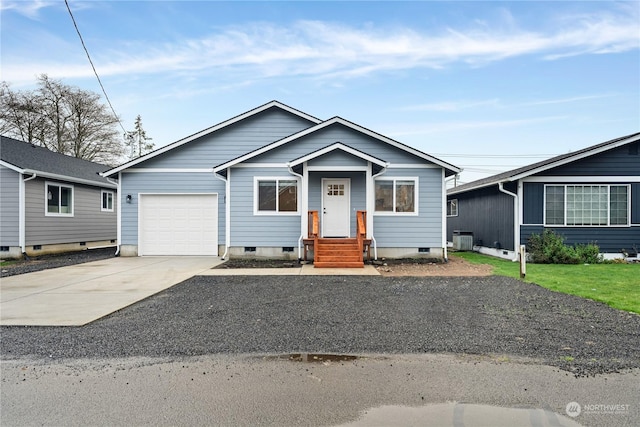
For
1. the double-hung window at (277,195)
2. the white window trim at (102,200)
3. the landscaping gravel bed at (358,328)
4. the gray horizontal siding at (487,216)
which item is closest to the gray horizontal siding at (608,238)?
the gray horizontal siding at (487,216)

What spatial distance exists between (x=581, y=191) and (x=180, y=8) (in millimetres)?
15324

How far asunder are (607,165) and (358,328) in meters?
13.2

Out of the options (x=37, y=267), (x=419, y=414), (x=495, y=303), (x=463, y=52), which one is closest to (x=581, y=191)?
(x=463, y=52)

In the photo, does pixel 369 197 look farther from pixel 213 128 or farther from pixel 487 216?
pixel 487 216

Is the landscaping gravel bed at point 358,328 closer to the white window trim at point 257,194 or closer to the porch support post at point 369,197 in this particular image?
the porch support post at point 369,197

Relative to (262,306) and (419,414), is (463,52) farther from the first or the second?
(419,414)

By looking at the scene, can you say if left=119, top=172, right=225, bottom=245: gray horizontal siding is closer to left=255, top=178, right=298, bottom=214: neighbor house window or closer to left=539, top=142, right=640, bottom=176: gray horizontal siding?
left=255, top=178, right=298, bottom=214: neighbor house window

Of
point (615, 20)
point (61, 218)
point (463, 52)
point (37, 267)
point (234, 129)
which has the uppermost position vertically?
point (463, 52)

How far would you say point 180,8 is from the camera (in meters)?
12.3

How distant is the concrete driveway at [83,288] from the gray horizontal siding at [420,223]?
590 cm

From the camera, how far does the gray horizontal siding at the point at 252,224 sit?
12961mm

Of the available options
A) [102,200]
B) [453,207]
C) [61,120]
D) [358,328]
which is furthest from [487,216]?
[61,120]

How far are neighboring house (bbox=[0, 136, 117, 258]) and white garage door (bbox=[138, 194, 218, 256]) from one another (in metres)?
2.51

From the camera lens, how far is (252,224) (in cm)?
1298
